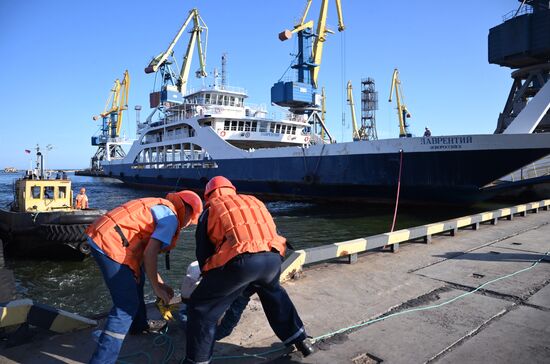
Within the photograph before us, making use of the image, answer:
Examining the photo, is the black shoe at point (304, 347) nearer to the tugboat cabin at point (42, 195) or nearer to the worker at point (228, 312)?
the worker at point (228, 312)

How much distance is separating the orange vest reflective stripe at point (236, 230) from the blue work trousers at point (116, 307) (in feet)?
1.83

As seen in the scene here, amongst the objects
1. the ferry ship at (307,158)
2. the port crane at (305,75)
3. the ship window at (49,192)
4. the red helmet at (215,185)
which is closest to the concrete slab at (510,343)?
the red helmet at (215,185)

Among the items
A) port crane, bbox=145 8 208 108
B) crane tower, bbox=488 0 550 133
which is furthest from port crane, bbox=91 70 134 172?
crane tower, bbox=488 0 550 133

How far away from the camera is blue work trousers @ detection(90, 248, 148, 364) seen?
2.29 metres

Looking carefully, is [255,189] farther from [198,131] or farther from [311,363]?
[311,363]

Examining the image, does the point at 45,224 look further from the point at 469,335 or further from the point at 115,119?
the point at 115,119

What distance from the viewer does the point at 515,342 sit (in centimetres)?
281

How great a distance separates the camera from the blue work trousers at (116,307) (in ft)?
7.52

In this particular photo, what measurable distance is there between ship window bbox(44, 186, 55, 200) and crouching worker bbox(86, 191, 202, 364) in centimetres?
942

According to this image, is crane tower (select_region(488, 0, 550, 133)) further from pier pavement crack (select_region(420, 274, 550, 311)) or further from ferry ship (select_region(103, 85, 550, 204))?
pier pavement crack (select_region(420, 274, 550, 311))

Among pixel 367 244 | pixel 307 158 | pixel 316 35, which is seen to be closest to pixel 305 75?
pixel 316 35

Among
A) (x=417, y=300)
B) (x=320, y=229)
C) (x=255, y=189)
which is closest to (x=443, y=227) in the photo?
(x=417, y=300)

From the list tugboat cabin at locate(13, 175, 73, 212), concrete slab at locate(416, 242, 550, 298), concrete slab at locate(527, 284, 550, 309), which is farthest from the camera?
tugboat cabin at locate(13, 175, 73, 212)

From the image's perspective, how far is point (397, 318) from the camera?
3.29 metres
